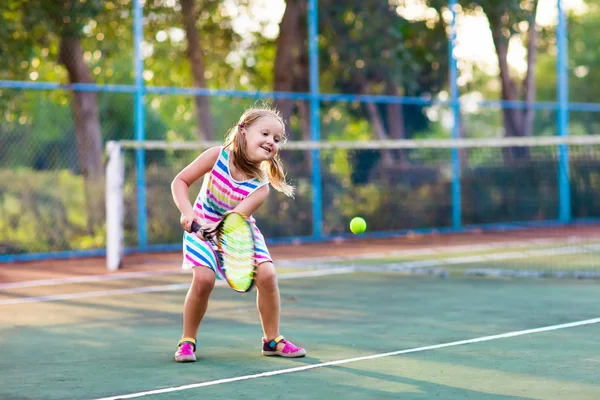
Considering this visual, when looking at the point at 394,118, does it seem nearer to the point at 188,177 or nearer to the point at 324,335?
the point at 324,335

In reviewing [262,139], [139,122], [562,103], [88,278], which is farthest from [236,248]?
[562,103]

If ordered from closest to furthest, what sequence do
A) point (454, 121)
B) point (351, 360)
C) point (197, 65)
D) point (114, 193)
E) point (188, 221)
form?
point (188, 221)
point (351, 360)
point (114, 193)
point (454, 121)
point (197, 65)

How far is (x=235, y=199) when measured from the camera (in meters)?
6.13

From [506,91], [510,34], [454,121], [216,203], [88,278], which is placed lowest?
[88,278]

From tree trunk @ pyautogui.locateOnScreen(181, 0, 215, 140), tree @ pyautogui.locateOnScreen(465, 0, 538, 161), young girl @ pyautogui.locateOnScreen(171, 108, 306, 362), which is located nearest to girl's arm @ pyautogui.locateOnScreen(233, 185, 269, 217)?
young girl @ pyautogui.locateOnScreen(171, 108, 306, 362)

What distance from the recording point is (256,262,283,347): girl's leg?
19.7ft

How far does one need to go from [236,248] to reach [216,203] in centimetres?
30

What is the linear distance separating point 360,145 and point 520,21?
24.7 ft

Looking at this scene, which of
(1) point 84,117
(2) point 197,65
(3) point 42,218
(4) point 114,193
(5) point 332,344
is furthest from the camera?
(2) point 197,65

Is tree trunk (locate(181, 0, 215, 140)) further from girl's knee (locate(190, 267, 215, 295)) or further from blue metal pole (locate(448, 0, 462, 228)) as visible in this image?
girl's knee (locate(190, 267, 215, 295))

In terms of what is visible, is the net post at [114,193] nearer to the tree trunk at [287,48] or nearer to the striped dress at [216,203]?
the striped dress at [216,203]

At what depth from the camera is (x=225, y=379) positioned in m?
5.43

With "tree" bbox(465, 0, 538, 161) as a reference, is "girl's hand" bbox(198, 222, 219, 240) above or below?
below

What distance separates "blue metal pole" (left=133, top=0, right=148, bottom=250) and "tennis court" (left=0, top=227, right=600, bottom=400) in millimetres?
1697
